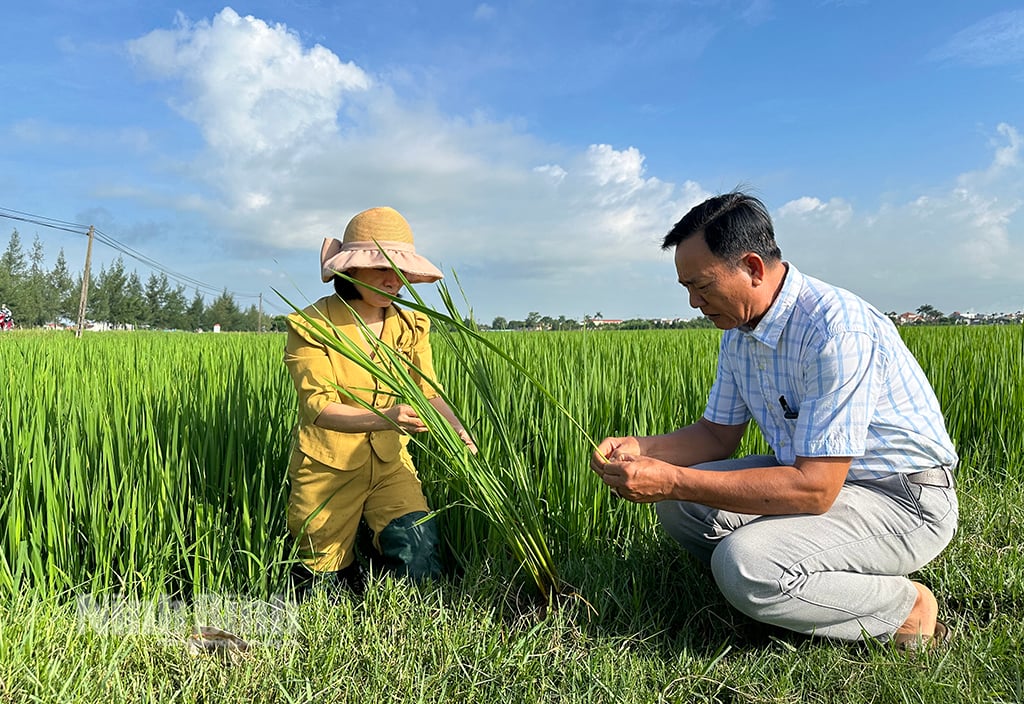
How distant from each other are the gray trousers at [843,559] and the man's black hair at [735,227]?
2.27 ft

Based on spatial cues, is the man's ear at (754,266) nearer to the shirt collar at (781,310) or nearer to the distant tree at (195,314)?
the shirt collar at (781,310)

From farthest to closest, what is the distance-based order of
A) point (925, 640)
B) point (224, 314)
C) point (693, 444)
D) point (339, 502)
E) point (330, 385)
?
1. point (224, 314)
2. point (693, 444)
3. point (339, 502)
4. point (330, 385)
5. point (925, 640)

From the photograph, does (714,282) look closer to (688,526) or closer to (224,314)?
(688,526)

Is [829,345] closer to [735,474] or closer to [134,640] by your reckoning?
[735,474]

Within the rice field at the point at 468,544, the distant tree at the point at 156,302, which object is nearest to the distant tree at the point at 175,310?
the distant tree at the point at 156,302

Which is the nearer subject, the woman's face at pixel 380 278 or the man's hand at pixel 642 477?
the man's hand at pixel 642 477

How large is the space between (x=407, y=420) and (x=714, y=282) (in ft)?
2.75

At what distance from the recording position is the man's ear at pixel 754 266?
163cm

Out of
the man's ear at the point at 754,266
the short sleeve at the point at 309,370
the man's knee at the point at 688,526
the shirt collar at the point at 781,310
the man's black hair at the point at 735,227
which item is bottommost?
the man's knee at the point at 688,526

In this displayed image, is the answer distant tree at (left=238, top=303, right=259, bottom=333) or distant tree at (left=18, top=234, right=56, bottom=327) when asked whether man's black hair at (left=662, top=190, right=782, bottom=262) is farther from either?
distant tree at (left=238, top=303, right=259, bottom=333)

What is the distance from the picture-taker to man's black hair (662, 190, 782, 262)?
5.27 feet

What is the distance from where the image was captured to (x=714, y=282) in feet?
5.45

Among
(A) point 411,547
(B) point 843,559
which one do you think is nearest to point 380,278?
(A) point 411,547

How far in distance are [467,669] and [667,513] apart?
0.75 m
